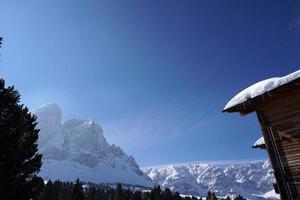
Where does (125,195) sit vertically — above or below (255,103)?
above

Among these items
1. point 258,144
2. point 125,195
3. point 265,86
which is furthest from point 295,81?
point 125,195

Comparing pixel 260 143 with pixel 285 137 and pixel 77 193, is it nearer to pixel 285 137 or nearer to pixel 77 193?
pixel 285 137

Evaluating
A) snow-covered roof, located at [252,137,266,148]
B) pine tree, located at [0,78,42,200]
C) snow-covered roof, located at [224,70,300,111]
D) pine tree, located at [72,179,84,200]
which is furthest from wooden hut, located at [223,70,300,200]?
pine tree, located at [72,179,84,200]

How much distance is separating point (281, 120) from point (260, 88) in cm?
169

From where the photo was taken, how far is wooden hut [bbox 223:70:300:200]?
1439 cm

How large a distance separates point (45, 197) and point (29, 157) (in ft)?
280

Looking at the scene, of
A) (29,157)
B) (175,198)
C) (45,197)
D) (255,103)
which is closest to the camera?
(255,103)

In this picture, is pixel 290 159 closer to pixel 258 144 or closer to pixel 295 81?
pixel 295 81

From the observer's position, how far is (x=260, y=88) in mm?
15312

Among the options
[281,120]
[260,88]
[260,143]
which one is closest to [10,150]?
[260,88]

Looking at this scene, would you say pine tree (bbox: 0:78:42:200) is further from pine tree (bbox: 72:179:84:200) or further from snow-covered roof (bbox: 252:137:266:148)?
pine tree (bbox: 72:179:84:200)

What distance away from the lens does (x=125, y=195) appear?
429ft

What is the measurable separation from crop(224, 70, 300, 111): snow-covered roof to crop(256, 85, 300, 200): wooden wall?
45cm

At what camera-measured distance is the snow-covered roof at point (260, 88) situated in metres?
14.2
